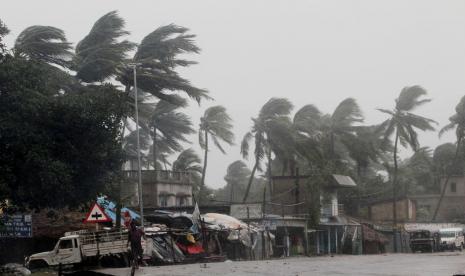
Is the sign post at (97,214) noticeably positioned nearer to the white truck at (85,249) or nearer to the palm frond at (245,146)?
the white truck at (85,249)

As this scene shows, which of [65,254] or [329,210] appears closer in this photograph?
[65,254]

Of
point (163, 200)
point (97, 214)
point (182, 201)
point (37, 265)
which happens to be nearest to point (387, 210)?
point (182, 201)

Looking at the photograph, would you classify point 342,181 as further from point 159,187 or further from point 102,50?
point 102,50

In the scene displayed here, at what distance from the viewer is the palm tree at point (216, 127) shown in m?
60.2

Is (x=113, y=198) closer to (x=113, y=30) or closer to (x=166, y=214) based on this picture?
(x=166, y=214)

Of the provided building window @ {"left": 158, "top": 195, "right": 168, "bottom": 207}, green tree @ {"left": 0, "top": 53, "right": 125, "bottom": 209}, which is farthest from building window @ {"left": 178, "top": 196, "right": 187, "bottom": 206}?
green tree @ {"left": 0, "top": 53, "right": 125, "bottom": 209}

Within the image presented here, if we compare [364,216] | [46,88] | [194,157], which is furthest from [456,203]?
[46,88]

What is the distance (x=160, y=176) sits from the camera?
1868 inches

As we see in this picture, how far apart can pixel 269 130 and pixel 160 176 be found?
13.6 meters

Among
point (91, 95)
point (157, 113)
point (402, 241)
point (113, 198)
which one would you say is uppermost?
point (157, 113)

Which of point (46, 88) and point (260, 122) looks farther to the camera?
point (260, 122)

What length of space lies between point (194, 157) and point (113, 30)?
1388 inches

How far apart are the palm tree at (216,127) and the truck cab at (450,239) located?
19.1 m

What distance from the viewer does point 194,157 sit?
7125 cm
